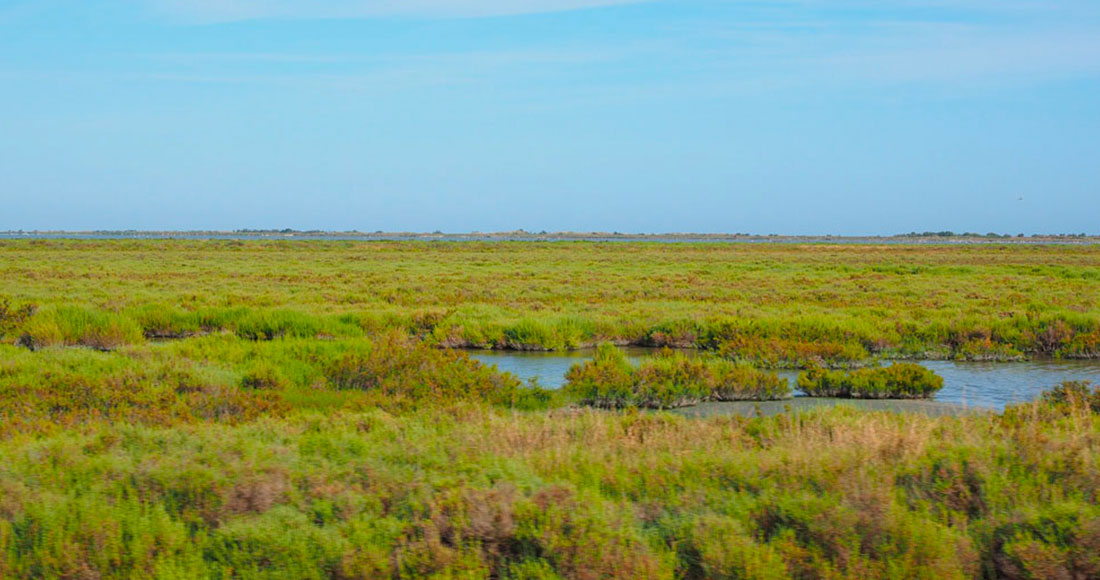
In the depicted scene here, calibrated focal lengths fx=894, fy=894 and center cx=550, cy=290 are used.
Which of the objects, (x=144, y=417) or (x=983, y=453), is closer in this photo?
(x=983, y=453)

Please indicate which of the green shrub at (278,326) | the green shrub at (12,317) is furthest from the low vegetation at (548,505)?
the green shrub at (278,326)

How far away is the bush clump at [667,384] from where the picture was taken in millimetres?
12961

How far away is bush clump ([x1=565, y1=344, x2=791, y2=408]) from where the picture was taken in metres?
13.0

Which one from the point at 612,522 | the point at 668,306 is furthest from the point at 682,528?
the point at 668,306

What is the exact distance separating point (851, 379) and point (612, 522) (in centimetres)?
960

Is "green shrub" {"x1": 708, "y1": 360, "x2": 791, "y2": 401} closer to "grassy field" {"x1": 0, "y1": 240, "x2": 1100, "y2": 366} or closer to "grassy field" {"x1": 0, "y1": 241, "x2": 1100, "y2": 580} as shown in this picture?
"grassy field" {"x1": 0, "y1": 241, "x2": 1100, "y2": 580}

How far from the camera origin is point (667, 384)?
43.0 feet

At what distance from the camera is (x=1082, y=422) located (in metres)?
8.67

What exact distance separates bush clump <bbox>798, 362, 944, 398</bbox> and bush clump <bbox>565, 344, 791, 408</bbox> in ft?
2.08

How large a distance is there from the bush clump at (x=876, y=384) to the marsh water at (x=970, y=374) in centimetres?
31

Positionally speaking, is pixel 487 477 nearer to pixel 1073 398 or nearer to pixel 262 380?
pixel 1073 398

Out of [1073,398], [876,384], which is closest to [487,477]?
[1073,398]

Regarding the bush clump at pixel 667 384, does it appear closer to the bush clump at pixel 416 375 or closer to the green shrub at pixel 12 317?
the bush clump at pixel 416 375

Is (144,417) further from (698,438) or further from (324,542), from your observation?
(698,438)
